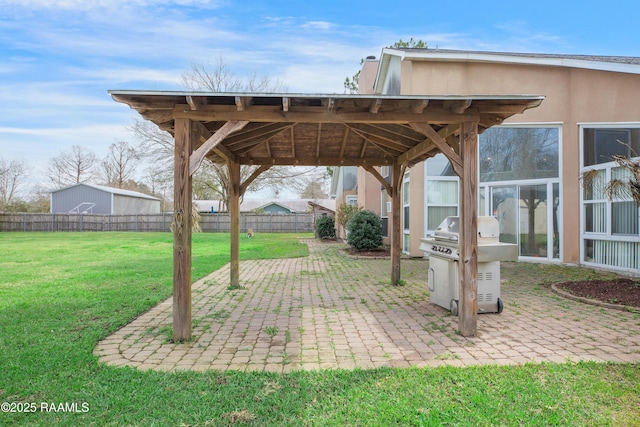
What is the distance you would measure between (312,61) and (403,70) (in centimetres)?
730

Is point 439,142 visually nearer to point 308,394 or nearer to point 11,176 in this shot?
point 308,394

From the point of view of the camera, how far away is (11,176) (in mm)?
41219

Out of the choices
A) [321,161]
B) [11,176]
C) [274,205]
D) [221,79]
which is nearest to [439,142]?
[321,161]

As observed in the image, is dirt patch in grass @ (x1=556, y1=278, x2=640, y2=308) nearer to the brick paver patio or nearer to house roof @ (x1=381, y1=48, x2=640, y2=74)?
the brick paver patio

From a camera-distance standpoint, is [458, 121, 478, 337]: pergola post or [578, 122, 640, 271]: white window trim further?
[578, 122, 640, 271]: white window trim

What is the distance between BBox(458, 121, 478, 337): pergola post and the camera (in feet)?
15.1

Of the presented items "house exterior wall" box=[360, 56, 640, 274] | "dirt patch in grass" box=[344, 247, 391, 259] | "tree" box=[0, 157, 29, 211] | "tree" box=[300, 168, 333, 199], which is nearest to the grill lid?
"house exterior wall" box=[360, 56, 640, 274]

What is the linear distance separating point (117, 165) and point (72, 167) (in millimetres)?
4966

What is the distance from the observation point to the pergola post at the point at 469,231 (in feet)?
15.1

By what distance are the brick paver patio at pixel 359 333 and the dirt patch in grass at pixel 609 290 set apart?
396 millimetres

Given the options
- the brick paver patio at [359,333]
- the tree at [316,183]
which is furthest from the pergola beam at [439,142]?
the tree at [316,183]

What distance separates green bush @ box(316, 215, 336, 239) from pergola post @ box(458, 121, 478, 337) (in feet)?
55.7

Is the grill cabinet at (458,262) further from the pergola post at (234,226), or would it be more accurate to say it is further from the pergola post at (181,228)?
the pergola post at (234,226)

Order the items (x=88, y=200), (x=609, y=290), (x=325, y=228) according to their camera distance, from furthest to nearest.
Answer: (x=88, y=200) → (x=325, y=228) → (x=609, y=290)
